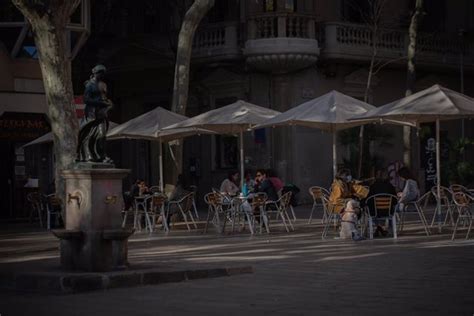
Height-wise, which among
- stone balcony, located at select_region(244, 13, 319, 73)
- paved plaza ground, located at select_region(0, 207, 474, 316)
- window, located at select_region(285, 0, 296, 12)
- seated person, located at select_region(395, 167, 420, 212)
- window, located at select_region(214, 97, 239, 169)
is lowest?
paved plaza ground, located at select_region(0, 207, 474, 316)

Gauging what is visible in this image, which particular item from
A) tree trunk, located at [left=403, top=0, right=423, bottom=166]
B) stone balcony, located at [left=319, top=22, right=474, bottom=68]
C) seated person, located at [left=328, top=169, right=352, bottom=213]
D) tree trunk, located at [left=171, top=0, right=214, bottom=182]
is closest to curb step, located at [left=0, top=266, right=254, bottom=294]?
seated person, located at [left=328, top=169, right=352, bottom=213]

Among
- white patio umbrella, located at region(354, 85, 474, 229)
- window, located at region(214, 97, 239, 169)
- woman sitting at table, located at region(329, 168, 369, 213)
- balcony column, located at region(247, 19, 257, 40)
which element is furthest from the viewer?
window, located at region(214, 97, 239, 169)

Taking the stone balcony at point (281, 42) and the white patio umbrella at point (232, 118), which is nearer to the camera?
the white patio umbrella at point (232, 118)

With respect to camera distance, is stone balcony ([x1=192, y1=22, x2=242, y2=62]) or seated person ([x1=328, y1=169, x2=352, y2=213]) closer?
seated person ([x1=328, y1=169, x2=352, y2=213])

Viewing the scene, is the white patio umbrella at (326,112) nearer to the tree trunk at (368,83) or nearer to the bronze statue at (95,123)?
the bronze statue at (95,123)

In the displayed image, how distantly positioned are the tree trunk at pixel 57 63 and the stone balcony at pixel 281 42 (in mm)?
12559

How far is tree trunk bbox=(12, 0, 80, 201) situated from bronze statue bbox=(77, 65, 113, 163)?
415 cm

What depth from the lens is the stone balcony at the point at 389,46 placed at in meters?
30.8

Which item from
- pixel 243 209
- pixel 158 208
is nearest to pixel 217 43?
pixel 158 208

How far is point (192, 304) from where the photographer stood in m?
9.88

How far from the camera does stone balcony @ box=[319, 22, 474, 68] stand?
30.8 metres

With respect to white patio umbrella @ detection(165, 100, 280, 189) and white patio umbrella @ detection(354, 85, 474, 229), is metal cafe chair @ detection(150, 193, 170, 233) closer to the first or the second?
white patio umbrella @ detection(165, 100, 280, 189)

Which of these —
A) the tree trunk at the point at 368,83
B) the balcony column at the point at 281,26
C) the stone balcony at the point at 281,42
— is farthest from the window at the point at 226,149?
the tree trunk at the point at 368,83

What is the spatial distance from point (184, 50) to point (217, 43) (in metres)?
8.18
